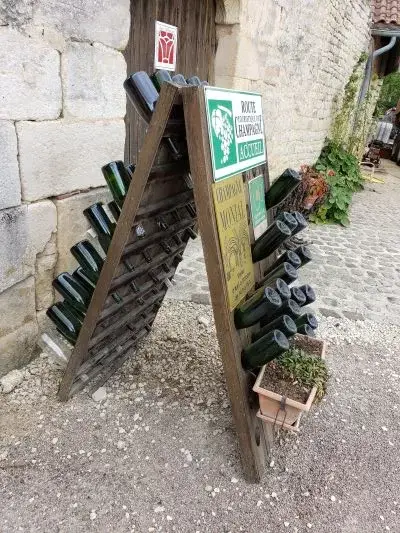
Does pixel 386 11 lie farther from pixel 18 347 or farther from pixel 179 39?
pixel 18 347

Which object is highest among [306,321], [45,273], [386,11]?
[386,11]

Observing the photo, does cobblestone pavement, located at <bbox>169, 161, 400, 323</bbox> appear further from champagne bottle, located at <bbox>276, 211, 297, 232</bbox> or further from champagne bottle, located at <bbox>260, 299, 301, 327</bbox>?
champagne bottle, located at <bbox>260, 299, 301, 327</bbox>

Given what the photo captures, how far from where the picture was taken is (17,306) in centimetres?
222

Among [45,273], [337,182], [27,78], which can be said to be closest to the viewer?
[27,78]

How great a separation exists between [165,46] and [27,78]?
1.66m

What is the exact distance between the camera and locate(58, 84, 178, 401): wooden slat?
4.58 feet

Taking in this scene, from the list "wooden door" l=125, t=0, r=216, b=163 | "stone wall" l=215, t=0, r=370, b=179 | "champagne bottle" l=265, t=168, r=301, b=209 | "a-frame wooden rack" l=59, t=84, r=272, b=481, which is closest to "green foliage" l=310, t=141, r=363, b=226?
"stone wall" l=215, t=0, r=370, b=179

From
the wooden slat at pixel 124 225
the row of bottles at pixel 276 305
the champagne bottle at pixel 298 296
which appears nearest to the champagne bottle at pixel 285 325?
the row of bottles at pixel 276 305

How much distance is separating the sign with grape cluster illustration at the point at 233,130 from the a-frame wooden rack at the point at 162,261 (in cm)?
6

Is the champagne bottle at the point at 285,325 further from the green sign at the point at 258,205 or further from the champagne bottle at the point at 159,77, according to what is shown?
the champagne bottle at the point at 159,77

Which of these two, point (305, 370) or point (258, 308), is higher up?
point (258, 308)

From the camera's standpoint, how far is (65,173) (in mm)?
2236

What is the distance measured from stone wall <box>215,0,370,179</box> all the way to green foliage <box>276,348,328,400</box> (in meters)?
2.96

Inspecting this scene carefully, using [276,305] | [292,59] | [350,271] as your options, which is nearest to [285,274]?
[276,305]
